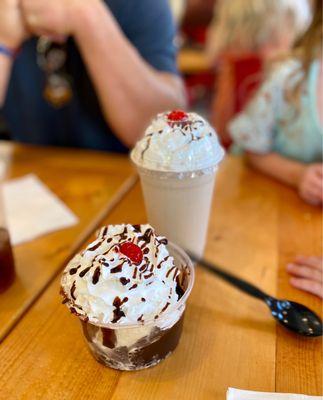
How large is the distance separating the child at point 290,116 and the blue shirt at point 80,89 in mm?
317

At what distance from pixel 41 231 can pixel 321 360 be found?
605 mm

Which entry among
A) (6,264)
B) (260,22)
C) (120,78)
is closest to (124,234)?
(6,264)

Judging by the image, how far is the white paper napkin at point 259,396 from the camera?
591 millimetres

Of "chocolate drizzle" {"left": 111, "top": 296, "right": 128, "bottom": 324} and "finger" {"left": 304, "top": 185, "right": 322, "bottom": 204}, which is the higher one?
"chocolate drizzle" {"left": 111, "top": 296, "right": 128, "bottom": 324}

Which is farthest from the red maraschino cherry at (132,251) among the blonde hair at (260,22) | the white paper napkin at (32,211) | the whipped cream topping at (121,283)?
the blonde hair at (260,22)

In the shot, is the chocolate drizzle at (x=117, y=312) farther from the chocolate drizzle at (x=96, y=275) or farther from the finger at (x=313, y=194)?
the finger at (x=313, y=194)

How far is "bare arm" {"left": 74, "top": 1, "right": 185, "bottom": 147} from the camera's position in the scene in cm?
121

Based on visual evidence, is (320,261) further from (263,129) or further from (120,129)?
(120,129)

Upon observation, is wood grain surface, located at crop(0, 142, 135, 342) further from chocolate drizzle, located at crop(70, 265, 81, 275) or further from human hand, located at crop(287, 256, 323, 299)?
human hand, located at crop(287, 256, 323, 299)

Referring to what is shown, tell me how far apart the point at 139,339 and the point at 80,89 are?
1.02 meters

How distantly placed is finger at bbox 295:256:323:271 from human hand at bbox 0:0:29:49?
925mm

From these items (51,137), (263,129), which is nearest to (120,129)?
(51,137)

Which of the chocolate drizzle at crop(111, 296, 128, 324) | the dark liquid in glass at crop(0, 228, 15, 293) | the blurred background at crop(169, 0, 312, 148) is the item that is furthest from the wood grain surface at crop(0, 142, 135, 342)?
the blurred background at crop(169, 0, 312, 148)

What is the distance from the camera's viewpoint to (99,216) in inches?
40.0
